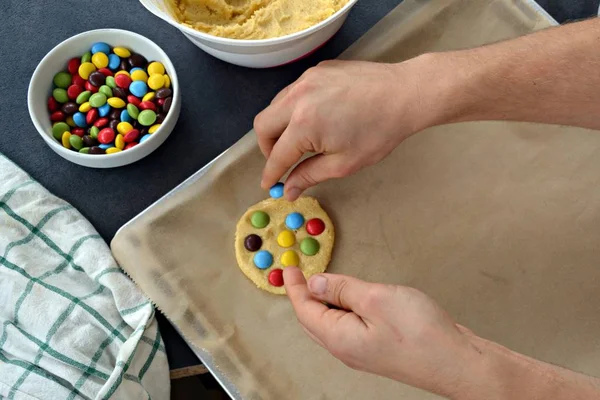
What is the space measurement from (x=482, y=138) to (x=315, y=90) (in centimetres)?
36

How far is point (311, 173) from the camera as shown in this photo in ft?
2.89

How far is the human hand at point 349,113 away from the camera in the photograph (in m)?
0.81

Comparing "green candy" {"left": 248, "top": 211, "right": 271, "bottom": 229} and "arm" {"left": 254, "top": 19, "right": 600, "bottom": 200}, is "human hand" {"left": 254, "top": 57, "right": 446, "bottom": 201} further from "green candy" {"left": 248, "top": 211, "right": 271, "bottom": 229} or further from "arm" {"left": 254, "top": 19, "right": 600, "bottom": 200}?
"green candy" {"left": 248, "top": 211, "right": 271, "bottom": 229}

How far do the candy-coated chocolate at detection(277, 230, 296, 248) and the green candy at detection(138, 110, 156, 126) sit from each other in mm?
273

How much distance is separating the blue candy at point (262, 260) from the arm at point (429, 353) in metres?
0.23

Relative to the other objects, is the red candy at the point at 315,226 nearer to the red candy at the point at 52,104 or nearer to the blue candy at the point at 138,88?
the blue candy at the point at 138,88

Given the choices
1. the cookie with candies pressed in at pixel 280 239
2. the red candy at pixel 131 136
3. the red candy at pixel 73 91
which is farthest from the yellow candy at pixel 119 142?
the cookie with candies pressed in at pixel 280 239

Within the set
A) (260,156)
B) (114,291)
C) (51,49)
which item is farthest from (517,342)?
(51,49)

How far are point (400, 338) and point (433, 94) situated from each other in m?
0.33

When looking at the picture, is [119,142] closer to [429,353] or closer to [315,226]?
[315,226]

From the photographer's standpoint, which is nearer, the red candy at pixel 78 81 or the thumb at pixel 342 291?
the thumb at pixel 342 291

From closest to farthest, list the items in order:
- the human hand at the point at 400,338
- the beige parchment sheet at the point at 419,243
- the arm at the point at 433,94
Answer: the human hand at the point at 400,338
the arm at the point at 433,94
the beige parchment sheet at the point at 419,243

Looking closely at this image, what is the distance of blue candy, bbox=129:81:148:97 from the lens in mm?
982

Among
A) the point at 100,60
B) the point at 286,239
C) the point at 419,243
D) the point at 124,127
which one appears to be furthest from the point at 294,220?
the point at 100,60
